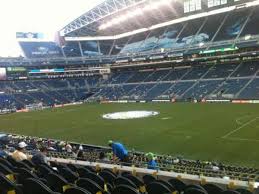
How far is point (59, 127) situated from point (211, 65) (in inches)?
1808

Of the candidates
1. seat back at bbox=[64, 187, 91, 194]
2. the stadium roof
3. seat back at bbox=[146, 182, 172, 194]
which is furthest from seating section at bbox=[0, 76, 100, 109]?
seat back at bbox=[64, 187, 91, 194]

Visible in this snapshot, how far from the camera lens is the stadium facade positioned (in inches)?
2739

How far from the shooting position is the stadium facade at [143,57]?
69.6 m

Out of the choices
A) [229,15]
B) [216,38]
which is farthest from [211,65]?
[229,15]

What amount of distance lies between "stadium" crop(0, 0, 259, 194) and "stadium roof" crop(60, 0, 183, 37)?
0.27 metres

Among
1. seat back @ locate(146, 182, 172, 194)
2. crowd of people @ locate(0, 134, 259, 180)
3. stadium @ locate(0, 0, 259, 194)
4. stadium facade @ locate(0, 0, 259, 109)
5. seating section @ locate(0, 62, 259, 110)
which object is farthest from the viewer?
stadium facade @ locate(0, 0, 259, 109)

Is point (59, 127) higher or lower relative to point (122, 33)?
lower

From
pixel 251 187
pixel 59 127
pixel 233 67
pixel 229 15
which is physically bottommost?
pixel 59 127

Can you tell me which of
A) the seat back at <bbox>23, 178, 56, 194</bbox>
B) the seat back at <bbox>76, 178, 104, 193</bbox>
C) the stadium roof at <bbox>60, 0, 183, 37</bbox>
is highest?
the stadium roof at <bbox>60, 0, 183, 37</bbox>

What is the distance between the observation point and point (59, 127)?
4231 centimetres

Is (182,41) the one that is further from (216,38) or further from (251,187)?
(251,187)

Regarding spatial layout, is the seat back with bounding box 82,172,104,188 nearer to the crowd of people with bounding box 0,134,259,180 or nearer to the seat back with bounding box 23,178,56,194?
the seat back with bounding box 23,178,56,194

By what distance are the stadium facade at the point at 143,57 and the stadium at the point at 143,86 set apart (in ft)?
0.95

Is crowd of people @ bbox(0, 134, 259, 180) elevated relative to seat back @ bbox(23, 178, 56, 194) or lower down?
lower down
